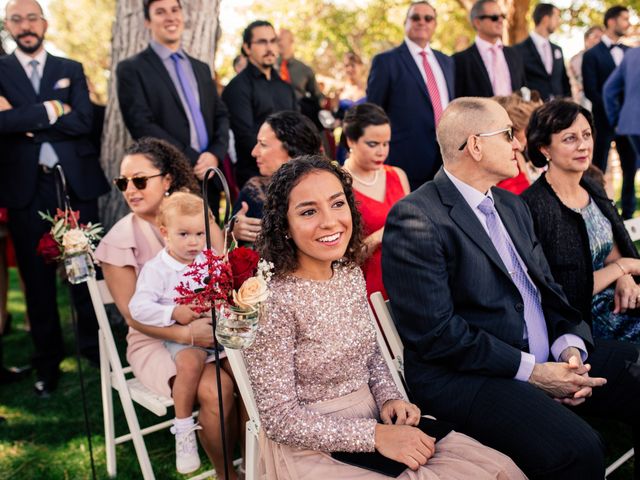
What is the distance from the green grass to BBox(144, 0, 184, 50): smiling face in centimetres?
282

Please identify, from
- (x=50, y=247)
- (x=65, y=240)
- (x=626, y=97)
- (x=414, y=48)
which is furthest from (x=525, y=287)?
(x=626, y=97)

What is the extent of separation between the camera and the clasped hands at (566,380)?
287 centimetres

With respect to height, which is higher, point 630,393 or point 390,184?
point 390,184

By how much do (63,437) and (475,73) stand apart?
517 centimetres

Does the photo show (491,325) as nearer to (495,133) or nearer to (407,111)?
(495,133)

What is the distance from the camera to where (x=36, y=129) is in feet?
16.4

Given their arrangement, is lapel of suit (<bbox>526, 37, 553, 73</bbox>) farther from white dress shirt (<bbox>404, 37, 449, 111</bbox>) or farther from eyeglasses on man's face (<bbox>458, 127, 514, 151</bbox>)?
eyeglasses on man's face (<bbox>458, 127, 514, 151</bbox>)

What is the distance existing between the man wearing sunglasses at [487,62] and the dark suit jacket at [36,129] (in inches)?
150

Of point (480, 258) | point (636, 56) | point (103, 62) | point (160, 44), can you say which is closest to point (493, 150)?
point (480, 258)

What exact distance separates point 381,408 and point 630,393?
1.31 metres

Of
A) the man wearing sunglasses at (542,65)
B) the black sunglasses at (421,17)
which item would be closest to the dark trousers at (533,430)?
the black sunglasses at (421,17)

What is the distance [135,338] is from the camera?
375 centimetres

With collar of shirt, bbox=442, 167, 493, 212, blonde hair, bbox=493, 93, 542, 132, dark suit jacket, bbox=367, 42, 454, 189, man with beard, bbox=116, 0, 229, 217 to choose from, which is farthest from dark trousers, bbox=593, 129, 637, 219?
collar of shirt, bbox=442, 167, 493, 212

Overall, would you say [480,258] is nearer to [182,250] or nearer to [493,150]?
[493,150]
